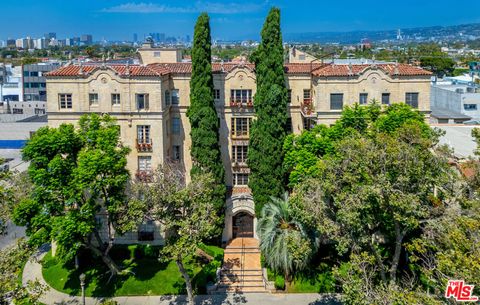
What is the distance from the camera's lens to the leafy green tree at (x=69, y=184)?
3481 cm

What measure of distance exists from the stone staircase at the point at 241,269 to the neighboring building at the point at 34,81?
87.6 meters

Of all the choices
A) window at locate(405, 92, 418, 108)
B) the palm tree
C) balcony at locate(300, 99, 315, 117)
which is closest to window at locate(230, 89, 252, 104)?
balcony at locate(300, 99, 315, 117)

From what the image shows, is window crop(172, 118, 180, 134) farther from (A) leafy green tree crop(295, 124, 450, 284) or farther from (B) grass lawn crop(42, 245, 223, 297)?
(A) leafy green tree crop(295, 124, 450, 284)

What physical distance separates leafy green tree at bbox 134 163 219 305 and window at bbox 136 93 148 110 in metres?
9.67

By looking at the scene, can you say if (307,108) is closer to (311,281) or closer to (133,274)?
(311,281)

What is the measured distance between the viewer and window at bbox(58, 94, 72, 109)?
43188 mm

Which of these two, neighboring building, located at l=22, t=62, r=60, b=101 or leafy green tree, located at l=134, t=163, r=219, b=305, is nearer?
leafy green tree, located at l=134, t=163, r=219, b=305

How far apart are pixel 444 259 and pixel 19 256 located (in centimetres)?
2002

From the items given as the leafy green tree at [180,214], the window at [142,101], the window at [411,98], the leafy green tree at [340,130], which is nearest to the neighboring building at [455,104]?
the window at [411,98]

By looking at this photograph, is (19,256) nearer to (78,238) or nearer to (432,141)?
(78,238)

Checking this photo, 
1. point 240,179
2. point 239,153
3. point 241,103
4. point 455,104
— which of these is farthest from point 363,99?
point 455,104

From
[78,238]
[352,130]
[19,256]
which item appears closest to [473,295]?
[352,130]

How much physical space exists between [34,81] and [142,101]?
85945 mm

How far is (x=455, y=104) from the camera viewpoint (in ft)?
237
